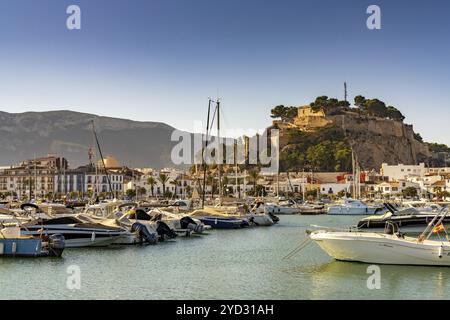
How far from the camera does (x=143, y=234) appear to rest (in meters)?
38.2

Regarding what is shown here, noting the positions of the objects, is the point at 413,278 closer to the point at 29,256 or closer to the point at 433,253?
the point at 433,253

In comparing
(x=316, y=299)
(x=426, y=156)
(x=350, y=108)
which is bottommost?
(x=316, y=299)

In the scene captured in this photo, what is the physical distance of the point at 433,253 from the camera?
84.4 feet

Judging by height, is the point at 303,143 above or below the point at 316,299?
above

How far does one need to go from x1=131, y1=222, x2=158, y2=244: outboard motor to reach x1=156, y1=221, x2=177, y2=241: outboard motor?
6.77 feet

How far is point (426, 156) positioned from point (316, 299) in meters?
177

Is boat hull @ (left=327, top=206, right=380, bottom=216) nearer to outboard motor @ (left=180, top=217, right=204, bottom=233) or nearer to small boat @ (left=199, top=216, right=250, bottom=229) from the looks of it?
small boat @ (left=199, top=216, right=250, bottom=229)

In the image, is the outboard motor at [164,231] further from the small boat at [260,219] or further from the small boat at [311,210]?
the small boat at [311,210]

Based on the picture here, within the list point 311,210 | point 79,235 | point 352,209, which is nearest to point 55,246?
point 79,235

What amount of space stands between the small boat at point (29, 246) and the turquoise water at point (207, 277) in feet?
1.93

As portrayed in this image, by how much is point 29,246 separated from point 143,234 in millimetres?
9051

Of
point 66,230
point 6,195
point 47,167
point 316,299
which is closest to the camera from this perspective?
point 316,299
